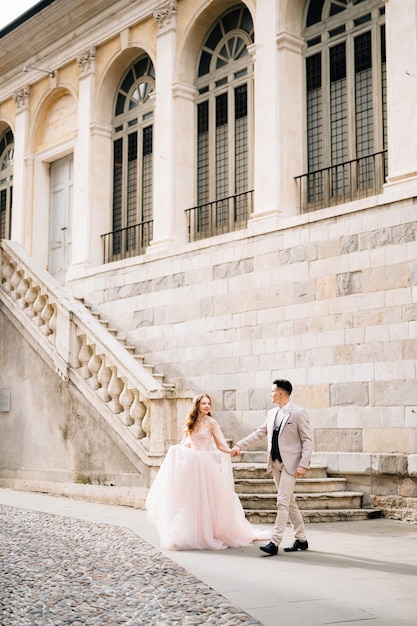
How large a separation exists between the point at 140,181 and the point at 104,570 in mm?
12957

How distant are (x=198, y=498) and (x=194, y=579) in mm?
2267

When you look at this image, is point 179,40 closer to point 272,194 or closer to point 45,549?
point 272,194

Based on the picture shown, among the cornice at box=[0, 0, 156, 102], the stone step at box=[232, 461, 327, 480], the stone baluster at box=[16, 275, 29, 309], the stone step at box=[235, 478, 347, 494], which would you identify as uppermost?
the cornice at box=[0, 0, 156, 102]

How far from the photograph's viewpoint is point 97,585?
7.02 meters

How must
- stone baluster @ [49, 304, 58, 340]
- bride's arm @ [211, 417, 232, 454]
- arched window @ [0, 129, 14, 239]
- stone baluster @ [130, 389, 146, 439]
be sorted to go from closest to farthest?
bride's arm @ [211, 417, 232, 454], stone baluster @ [130, 389, 146, 439], stone baluster @ [49, 304, 58, 340], arched window @ [0, 129, 14, 239]

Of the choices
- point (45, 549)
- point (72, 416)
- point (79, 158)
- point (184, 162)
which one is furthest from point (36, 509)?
point (79, 158)

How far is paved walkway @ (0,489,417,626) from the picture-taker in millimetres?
5966

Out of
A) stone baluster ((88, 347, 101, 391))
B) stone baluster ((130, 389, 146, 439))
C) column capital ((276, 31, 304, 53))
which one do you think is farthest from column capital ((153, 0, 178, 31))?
stone baluster ((130, 389, 146, 439))

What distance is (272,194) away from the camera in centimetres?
1538

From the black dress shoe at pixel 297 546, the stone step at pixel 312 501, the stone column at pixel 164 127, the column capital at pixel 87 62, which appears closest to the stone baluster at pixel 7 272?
the stone column at pixel 164 127

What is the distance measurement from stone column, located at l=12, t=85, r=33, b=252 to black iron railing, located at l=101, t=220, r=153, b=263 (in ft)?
10.6

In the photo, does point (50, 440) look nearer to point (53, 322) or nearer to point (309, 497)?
point (53, 322)

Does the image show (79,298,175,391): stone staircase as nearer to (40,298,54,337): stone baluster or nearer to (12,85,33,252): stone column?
(40,298,54,337): stone baluster

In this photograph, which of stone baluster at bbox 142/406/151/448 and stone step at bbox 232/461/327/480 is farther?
stone baluster at bbox 142/406/151/448
